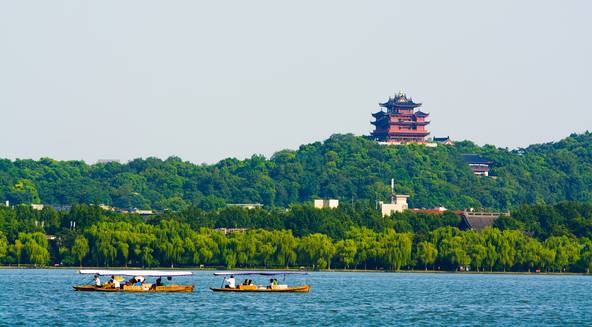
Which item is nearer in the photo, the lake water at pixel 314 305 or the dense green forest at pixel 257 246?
the lake water at pixel 314 305

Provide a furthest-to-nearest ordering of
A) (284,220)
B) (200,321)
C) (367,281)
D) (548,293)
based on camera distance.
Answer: (284,220)
(367,281)
(548,293)
(200,321)

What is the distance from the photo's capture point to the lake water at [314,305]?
95.8 m

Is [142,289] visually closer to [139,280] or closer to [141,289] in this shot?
[141,289]

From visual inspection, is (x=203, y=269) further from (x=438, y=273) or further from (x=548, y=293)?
(x=548, y=293)

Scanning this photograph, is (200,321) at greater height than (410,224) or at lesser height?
lesser

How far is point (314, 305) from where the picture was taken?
108938mm

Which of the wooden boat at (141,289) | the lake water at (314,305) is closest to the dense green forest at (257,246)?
the lake water at (314,305)

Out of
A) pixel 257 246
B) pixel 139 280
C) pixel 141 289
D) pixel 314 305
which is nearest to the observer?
pixel 314 305

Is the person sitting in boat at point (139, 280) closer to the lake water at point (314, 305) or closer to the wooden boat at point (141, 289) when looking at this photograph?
the wooden boat at point (141, 289)

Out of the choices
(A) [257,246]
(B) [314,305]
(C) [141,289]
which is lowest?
(B) [314,305]

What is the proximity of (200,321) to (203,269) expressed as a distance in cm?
7708

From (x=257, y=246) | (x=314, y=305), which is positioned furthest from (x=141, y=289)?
(x=257, y=246)

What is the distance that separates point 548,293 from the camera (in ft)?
436

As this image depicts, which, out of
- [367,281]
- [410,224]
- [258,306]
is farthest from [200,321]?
[410,224]
